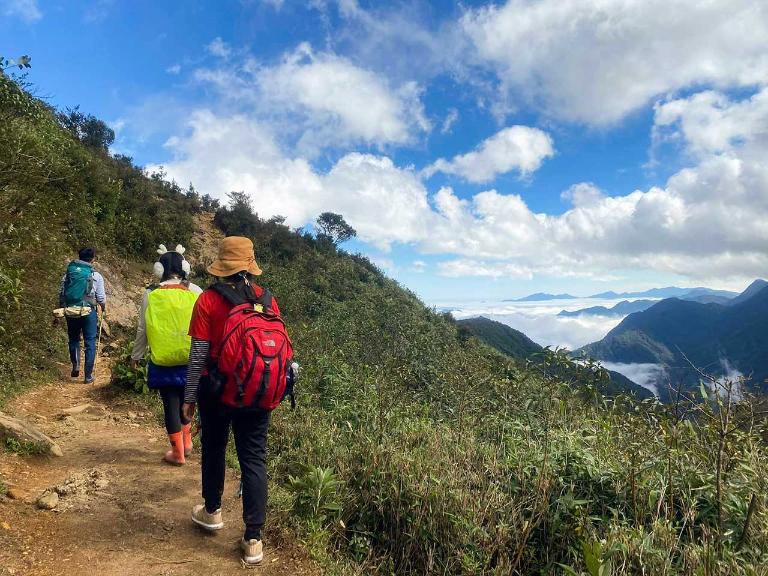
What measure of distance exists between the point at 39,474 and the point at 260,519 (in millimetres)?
2311

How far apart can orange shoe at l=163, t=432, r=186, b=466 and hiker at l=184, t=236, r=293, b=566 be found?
1320 millimetres

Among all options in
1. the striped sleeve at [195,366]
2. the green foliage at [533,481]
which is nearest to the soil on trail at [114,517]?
the green foliage at [533,481]

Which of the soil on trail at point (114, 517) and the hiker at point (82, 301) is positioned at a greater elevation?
the hiker at point (82, 301)

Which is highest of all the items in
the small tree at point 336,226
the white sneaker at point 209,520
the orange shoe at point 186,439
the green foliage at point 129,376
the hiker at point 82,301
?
the small tree at point 336,226

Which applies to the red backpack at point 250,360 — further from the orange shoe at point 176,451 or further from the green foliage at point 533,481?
the orange shoe at point 176,451

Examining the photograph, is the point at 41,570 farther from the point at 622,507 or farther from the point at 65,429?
the point at 622,507

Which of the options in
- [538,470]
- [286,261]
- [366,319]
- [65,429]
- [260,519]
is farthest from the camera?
[286,261]

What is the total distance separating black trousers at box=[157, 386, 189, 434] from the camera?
155 inches

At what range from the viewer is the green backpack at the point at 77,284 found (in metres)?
6.30

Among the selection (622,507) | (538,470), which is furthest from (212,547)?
(622,507)

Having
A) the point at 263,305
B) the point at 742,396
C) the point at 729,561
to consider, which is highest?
the point at 263,305

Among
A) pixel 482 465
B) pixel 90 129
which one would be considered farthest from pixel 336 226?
pixel 482 465

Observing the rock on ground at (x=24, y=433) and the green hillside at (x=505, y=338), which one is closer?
the rock on ground at (x=24, y=433)

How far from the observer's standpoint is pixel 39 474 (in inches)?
148
